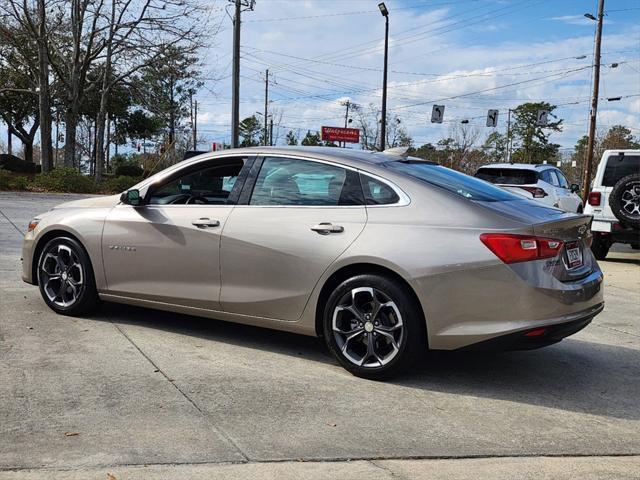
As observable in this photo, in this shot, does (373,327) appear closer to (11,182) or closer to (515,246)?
(515,246)

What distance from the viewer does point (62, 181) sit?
25.7 metres

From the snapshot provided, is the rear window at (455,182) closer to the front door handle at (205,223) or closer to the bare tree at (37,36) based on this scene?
the front door handle at (205,223)

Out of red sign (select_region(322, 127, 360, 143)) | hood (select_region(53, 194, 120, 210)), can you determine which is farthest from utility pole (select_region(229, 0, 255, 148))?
red sign (select_region(322, 127, 360, 143))

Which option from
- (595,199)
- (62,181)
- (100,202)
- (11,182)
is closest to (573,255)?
(100,202)

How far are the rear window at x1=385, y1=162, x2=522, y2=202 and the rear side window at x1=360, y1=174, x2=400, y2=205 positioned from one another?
0.21m

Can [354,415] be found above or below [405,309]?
below

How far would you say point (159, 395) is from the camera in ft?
12.6

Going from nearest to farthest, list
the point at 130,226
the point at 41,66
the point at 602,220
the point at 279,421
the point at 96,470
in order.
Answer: the point at 96,470 < the point at 279,421 < the point at 130,226 < the point at 602,220 < the point at 41,66

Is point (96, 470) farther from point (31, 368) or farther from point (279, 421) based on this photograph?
point (31, 368)

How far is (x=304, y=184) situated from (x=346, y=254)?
734 mm

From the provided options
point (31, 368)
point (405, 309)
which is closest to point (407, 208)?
point (405, 309)

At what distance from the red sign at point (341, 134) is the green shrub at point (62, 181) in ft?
132

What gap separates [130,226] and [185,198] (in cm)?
51

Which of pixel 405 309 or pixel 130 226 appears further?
pixel 130 226
